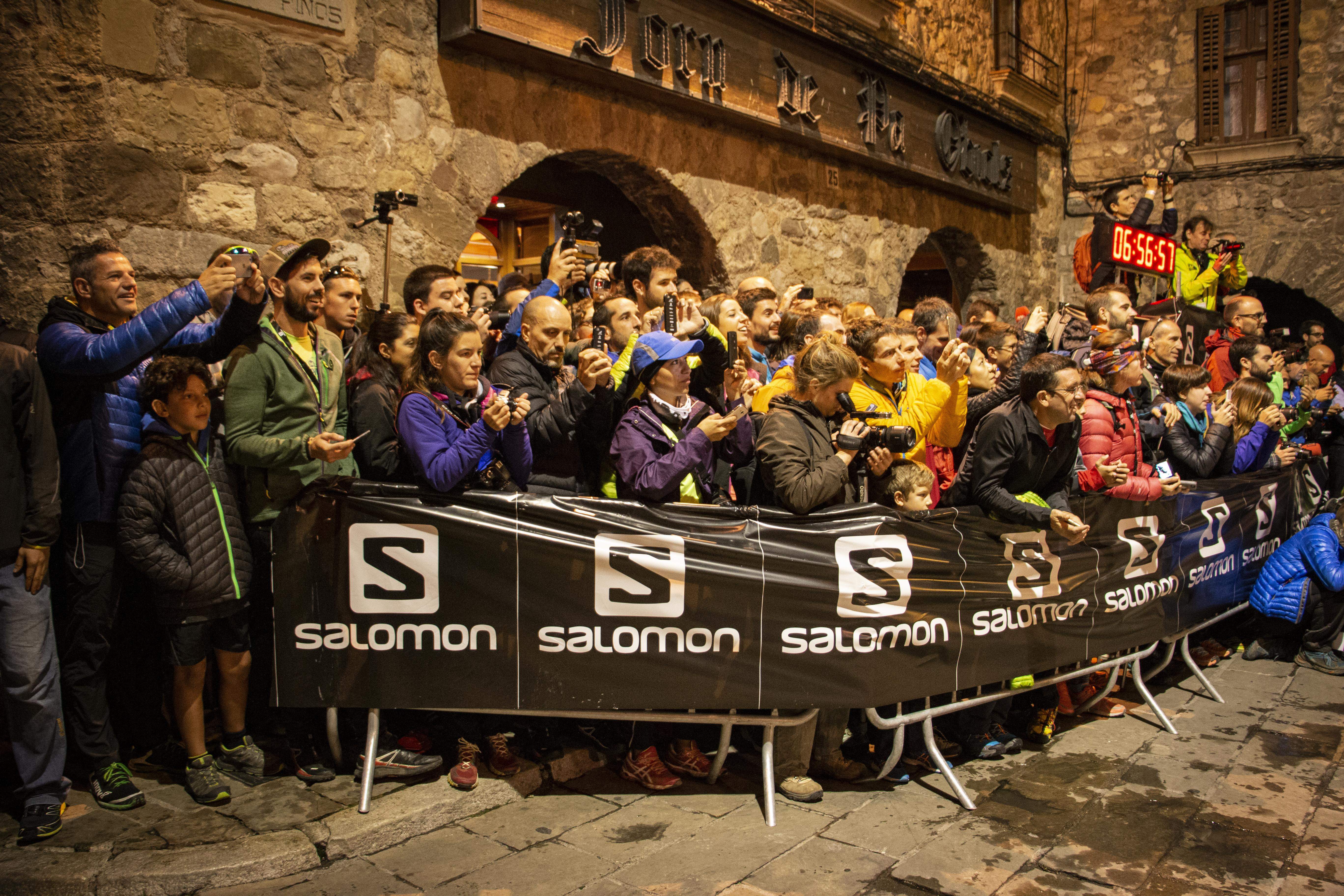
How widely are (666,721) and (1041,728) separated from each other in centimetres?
205

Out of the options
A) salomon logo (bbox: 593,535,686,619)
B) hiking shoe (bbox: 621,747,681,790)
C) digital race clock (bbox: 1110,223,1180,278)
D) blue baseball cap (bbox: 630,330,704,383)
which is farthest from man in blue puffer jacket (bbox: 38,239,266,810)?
digital race clock (bbox: 1110,223,1180,278)

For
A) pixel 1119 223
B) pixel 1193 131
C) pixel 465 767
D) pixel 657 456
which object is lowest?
pixel 465 767

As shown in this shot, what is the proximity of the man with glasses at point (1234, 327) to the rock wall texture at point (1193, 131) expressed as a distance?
11.6 ft

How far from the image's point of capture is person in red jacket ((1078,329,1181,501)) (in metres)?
4.85

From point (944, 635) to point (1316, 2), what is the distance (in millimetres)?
13774

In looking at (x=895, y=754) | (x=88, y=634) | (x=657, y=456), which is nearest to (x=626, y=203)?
(x=657, y=456)

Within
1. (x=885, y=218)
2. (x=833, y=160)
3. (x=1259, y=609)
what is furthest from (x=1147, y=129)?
(x=1259, y=609)

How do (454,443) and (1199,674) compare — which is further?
(1199,674)

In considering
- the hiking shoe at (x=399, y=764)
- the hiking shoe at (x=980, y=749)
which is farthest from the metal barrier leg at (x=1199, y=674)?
the hiking shoe at (x=399, y=764)

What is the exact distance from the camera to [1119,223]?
8883mm

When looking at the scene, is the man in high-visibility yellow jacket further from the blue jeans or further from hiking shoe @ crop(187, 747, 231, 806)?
the blue jeans

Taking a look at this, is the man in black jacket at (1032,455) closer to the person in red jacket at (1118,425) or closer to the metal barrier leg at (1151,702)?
the person in red jacket at (1118,425)

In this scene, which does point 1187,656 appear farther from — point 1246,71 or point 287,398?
point 1246,71

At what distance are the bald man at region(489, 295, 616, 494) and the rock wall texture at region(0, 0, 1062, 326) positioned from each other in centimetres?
171
